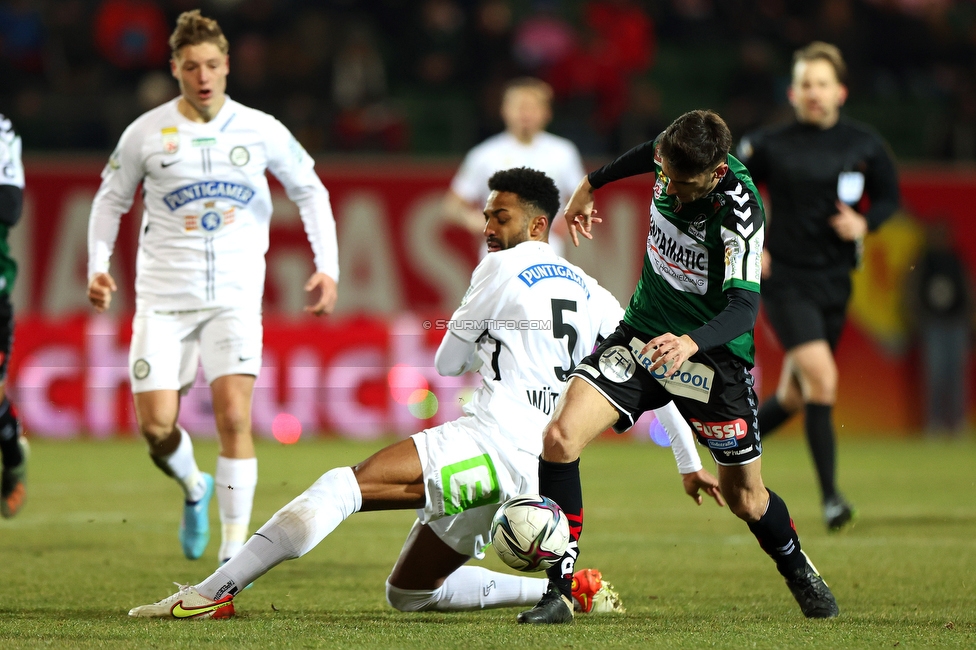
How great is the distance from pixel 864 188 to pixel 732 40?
8789mm

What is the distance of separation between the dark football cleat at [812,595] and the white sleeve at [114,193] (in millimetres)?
3294

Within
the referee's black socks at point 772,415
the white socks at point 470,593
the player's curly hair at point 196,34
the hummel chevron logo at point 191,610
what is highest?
the player's curly hair at point 196,34

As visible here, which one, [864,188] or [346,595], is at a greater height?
[864,188]

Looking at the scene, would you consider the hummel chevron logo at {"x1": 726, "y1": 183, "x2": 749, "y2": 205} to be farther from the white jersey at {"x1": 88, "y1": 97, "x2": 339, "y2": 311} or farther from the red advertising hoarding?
the red advertising hoarding

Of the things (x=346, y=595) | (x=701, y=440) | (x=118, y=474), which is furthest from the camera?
(x=118, y=474)

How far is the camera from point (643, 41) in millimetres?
15266

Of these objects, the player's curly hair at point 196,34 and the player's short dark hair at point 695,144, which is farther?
the player's curly hair at point 196,34

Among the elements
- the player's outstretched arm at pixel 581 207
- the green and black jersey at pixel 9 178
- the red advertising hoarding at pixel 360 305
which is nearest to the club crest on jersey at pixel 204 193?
the green and black jersey at pixel 9 178

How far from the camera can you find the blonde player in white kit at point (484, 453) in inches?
167

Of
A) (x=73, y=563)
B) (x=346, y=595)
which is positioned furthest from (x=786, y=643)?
(x=73, y=563)

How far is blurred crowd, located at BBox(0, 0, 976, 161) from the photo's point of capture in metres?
13.9

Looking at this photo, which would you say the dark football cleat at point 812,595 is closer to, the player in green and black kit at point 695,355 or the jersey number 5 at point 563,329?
the player in green and black kit at point 695,355

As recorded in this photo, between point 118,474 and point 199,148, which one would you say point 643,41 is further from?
point 199,148

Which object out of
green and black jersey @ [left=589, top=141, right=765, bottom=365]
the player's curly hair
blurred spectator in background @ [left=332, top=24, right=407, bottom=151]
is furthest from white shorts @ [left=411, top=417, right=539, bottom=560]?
blurred spectator in background @ [left=332, top=24, right=407, bottom=151]
